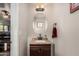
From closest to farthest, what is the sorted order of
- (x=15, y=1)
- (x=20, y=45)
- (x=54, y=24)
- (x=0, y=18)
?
(x=15, y=1)
(x=0, y=18)
(x=54, y=24)
(x=20, y=45)

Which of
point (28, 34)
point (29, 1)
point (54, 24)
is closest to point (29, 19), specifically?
point (28, 34)

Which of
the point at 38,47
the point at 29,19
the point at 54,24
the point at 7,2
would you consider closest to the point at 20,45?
the point at 38,47

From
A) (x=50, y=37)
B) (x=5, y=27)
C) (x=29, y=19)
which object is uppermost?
(x=29, y=19)

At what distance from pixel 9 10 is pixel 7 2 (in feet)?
1.07

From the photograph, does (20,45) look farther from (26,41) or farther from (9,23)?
(9,23)

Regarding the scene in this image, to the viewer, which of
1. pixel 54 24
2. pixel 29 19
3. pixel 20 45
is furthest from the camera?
pixel 29 19

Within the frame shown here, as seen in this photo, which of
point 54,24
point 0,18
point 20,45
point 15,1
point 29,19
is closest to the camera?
point 15,1

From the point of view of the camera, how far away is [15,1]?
0.89m

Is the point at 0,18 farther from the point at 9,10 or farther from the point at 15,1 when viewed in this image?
the point at 15,1

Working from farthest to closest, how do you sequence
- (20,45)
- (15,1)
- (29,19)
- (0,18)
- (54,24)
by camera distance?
(29,19) < (20,45) < (54,24) < (0,18) < (15,1)

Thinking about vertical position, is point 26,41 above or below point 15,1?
→ below

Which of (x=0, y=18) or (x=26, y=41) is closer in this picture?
(x=0, y=18)

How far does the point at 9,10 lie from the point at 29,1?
39cm

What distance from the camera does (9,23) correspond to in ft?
3.90
